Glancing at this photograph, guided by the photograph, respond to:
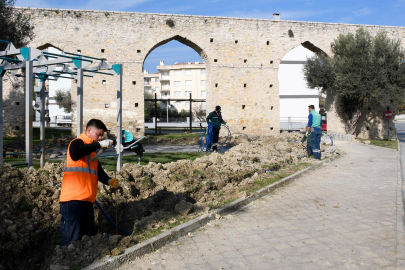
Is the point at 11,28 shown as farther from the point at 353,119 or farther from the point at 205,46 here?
the point at 353,119

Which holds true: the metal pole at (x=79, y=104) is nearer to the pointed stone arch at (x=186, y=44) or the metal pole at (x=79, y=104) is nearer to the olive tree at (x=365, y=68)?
the pointed stone arch at (x=186, y=44)

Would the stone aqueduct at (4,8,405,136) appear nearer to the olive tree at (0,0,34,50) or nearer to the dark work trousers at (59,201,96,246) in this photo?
the olive tree at (0,0,34,50)

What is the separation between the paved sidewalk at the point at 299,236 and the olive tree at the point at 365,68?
44.9 ft

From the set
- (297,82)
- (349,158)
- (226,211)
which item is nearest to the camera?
(226,211)

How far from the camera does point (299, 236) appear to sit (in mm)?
4449

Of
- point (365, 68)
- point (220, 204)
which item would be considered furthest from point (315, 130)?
point (365, 68)

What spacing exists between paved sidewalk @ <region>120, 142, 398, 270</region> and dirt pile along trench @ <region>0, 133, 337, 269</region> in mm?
466

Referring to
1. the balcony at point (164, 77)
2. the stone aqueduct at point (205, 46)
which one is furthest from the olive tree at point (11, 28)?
the balcony at point (164, 77)

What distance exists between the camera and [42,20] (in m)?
17.0

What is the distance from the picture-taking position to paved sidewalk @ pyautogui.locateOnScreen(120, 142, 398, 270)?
3.69 metres

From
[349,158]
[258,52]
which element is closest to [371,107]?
[258,52]

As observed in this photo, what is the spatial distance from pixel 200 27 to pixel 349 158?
A: 10.5 metres

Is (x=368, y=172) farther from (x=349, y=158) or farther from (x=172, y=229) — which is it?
(x=172, y=229)

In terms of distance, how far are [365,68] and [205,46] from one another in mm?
8622
